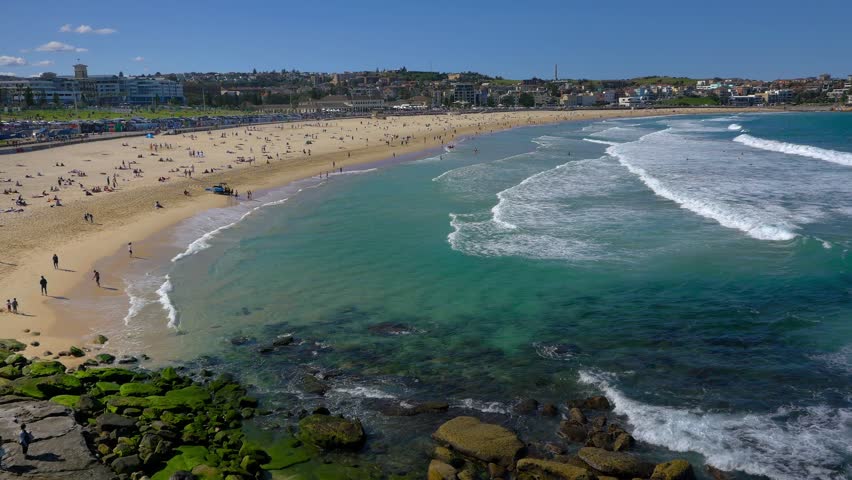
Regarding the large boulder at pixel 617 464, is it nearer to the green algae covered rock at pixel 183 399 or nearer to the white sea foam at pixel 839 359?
the white sea foam at pixel 839 359

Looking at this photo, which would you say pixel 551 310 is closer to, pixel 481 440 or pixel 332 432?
pixel 481 440

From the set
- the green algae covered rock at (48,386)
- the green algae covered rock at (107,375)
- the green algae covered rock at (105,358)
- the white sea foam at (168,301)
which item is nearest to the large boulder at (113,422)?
the green algae covered rock at (48,386)

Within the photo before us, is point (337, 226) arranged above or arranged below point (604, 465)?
above

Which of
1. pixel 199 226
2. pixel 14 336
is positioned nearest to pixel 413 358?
pixel 14 336

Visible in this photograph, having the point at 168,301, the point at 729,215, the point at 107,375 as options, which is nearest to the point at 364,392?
the point at 107,375

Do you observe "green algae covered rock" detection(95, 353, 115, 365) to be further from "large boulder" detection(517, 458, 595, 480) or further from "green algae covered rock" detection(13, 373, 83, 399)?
"large boulder" detection(517, 458, 595, 480)

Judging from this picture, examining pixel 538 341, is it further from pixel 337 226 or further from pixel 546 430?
pixel 337 226
